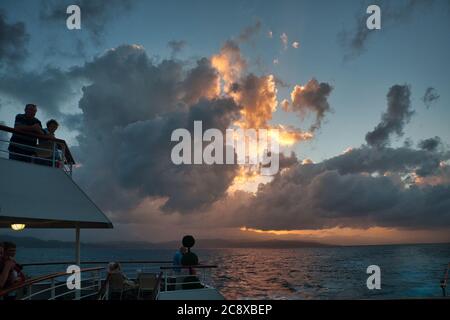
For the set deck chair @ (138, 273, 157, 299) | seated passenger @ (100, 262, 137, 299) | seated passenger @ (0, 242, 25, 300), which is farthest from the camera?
deck chair @ (138, 273, 157, 299)

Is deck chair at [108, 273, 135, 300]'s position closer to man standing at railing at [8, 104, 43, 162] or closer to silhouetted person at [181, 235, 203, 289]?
silhouetted person at [181, 235, 203, 289]

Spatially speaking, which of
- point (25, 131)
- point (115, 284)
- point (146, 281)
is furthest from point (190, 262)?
point (25, 131)

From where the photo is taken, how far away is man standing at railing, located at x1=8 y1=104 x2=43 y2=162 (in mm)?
9570

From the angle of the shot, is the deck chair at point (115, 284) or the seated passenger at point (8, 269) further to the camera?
the deck chair at point (115, 284)

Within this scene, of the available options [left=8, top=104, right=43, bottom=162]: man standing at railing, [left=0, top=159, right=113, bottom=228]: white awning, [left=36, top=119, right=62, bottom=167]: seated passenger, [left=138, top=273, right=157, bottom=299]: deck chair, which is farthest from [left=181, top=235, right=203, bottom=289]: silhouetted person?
[left=8, top=104, right=43, bottom=162]: man standing at railing

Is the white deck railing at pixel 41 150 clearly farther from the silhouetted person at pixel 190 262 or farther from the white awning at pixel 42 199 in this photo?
the silhouetted person at pixel 190 262

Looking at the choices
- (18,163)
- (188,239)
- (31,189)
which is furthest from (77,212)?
(188,239)

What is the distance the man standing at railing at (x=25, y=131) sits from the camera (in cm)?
957

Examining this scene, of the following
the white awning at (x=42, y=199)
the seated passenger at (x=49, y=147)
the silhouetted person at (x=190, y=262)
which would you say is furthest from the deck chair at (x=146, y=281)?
the seated passenger at (x=49, y=147)

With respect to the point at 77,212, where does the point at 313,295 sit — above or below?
below

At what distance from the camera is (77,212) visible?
9914 millimetres
